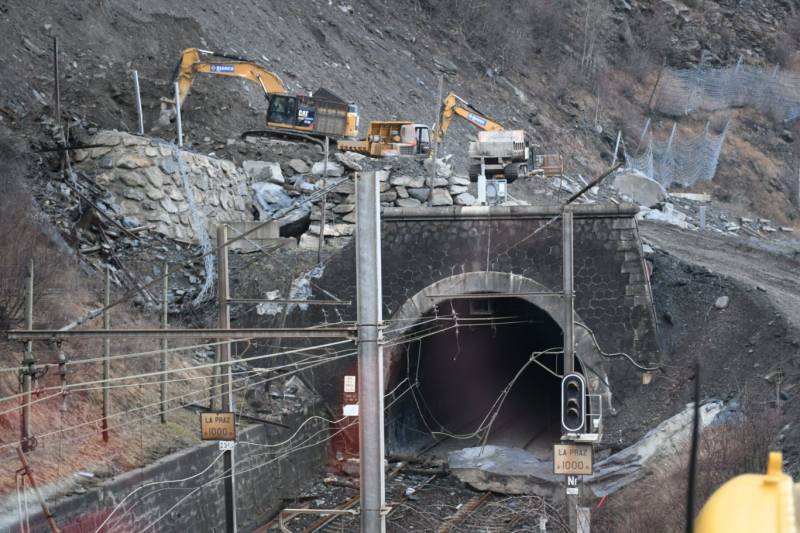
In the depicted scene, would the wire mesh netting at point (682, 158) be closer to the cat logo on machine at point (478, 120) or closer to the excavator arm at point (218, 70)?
the cat logo on machine at point (478, 120)

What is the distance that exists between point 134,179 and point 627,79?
32627 mm

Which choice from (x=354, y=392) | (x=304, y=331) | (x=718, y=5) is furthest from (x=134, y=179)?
(x=718, y=5)

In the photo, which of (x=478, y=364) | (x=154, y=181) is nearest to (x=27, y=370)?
(x=154, y=181)

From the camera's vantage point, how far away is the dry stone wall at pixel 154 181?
88.4 ft

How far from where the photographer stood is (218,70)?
3259cm

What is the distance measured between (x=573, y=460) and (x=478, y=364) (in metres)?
12.8

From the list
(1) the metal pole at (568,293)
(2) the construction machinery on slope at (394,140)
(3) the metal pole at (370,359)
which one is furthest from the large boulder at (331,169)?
(3) the metal pole at (370,359)

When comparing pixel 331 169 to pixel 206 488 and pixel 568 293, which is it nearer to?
pixel 206 488

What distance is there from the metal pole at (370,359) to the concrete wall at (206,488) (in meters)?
4.02

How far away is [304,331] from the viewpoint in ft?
38.4

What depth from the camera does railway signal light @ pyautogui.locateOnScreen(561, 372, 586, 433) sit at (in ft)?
51.9

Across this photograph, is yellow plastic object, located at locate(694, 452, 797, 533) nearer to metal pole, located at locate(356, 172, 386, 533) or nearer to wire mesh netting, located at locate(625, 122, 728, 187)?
metal pole, located at locate(356, 172, 386, 533)

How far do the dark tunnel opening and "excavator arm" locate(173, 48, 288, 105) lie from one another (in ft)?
31.0

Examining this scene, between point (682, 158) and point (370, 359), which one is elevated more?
point (682, 158)
